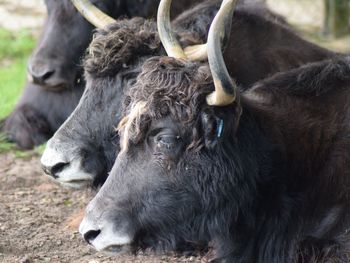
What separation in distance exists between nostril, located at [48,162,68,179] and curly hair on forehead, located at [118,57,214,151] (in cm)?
100

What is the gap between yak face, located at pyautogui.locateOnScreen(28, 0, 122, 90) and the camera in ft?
26.0

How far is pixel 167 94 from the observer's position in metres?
4.93

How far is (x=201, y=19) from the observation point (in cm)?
645

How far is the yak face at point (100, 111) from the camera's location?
6020 millimetres

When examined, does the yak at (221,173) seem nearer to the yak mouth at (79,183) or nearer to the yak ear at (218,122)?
the yak ear at (218,122)

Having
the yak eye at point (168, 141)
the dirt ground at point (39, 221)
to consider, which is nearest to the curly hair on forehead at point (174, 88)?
the yak eye at point (168, 141)

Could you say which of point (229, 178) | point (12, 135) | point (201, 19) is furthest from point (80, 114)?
point (12, 135)

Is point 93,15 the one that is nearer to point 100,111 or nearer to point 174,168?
point 100,111

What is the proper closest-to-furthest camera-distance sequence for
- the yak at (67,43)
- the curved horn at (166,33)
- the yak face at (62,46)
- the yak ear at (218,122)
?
the yak ear at (218,122), the curved horn at (166,33), the yak at (67,43), the yak face at (62,46)

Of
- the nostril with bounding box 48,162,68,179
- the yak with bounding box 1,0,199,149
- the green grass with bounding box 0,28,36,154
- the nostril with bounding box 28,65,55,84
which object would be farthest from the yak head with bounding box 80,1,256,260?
the green grass with bounding box 0,28,36,154

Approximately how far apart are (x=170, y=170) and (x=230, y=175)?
349mm

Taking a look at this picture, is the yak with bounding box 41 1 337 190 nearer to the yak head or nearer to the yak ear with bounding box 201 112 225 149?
the yak head

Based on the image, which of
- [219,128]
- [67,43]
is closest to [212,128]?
[219,128]

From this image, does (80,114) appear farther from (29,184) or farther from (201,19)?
(29,184)
